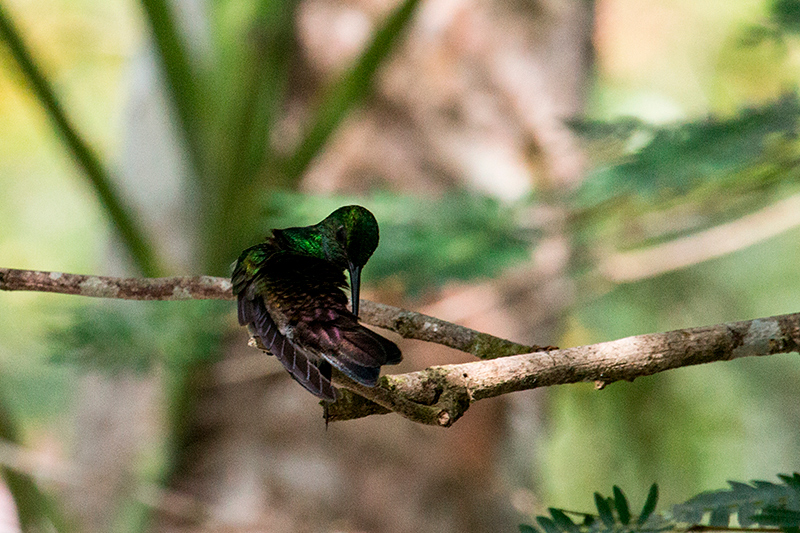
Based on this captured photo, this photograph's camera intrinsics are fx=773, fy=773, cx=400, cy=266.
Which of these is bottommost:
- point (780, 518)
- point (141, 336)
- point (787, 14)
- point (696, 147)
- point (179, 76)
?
point (780, 518)

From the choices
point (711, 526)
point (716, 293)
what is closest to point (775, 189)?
point (711, 526)

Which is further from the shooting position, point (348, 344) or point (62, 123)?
point (62, 123)

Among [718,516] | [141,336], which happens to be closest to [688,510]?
[718,516]

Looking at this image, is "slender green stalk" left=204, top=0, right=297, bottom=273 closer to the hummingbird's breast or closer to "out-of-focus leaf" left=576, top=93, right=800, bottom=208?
"out-of-focus leaf" left=576, top=93, right=800, bottom=208

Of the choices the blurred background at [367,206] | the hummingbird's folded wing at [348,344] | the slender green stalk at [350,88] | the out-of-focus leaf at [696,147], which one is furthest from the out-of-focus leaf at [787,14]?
the hummingbird's folded wing at [348,344]

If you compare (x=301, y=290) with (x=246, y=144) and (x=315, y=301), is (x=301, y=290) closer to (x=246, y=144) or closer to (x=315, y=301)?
(x=315, y=301)

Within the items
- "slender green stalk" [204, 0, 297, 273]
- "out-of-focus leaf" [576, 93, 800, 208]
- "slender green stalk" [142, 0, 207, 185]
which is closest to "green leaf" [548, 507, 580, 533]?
"out-of-focus leaf" [576, 93, 800, 208]
